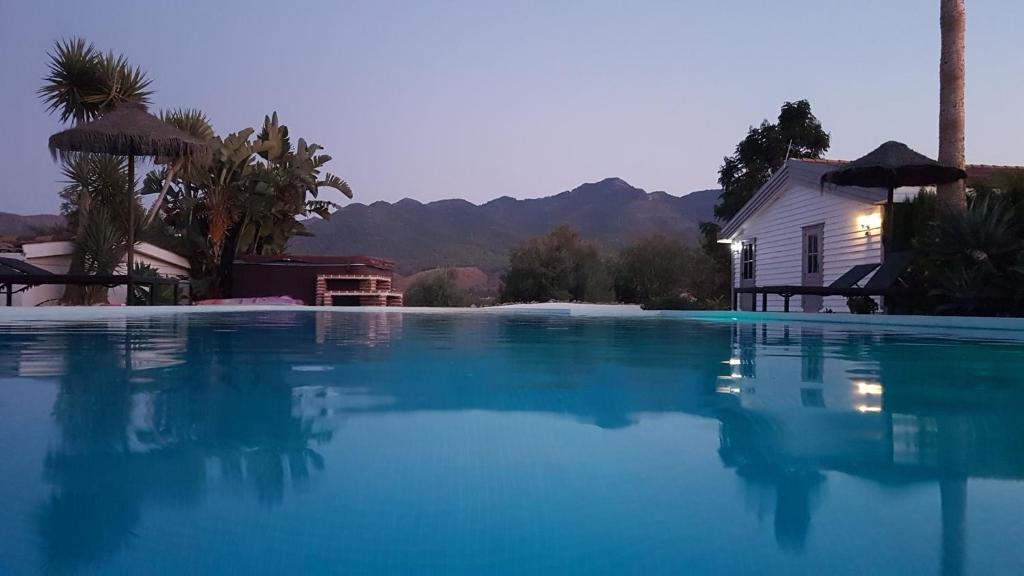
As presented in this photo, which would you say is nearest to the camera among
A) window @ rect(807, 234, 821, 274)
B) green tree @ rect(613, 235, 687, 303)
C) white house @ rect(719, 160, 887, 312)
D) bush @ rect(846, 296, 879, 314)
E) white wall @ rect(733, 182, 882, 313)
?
bush @ rect(846, 296, 879, 314)

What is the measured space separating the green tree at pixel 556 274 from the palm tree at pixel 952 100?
13.9 meters

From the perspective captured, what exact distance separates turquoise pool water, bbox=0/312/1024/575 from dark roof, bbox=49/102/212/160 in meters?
10.6

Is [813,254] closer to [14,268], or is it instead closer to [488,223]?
[14,268]

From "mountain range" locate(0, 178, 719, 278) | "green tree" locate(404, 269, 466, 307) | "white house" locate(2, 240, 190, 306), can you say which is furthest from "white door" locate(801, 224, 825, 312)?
"mountain range" locate(0, 178, 719, 278)

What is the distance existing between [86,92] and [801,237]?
17917 mm

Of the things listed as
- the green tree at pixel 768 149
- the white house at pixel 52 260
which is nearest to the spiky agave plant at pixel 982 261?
the green tree at pixel 768 149

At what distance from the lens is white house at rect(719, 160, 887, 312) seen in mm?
13883

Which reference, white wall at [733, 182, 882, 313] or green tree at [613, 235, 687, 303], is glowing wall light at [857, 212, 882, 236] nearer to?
white wall at [733, 182, 882, 313]

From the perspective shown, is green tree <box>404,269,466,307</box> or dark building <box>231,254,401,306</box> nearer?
dark building <box>231,254,401,306</box>

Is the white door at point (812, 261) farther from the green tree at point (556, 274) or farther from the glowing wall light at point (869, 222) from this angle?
the green tree at point (556, 274)

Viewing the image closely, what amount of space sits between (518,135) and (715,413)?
118ft

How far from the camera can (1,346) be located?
5516mm

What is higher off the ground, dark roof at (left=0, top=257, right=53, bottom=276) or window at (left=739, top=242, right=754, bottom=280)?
window at (left=739, top=242, right=754, bottom=280)

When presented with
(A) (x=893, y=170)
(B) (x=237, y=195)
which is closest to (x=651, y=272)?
(B) (x=237, y=195)
